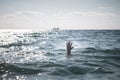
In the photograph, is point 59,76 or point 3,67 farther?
point 3,67

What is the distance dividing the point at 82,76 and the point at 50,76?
Result: 2.05m

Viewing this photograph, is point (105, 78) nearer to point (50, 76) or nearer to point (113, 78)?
point (113, 78)

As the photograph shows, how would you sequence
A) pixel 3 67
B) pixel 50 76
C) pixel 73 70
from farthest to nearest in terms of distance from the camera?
1. pixel 3 67
2. pixel 73 70
3. pixel 50 76

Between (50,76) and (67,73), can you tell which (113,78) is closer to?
(67,73)

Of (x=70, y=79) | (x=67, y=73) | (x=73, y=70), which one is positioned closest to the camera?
(x=70, y=79)

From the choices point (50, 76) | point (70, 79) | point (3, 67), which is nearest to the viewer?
point (70, 79)

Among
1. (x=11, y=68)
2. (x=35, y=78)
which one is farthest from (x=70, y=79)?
(x=11, y=68)

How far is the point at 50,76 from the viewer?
978 centimetres

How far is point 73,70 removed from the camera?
447 inches

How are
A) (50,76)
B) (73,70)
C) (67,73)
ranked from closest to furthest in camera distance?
(50,76)
(67,73)
(73,70)

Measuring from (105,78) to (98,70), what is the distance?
2.03 metres

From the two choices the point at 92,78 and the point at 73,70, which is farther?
the point at 73,70

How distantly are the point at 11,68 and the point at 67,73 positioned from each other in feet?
14.6

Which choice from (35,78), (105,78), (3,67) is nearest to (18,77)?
(35,78)
